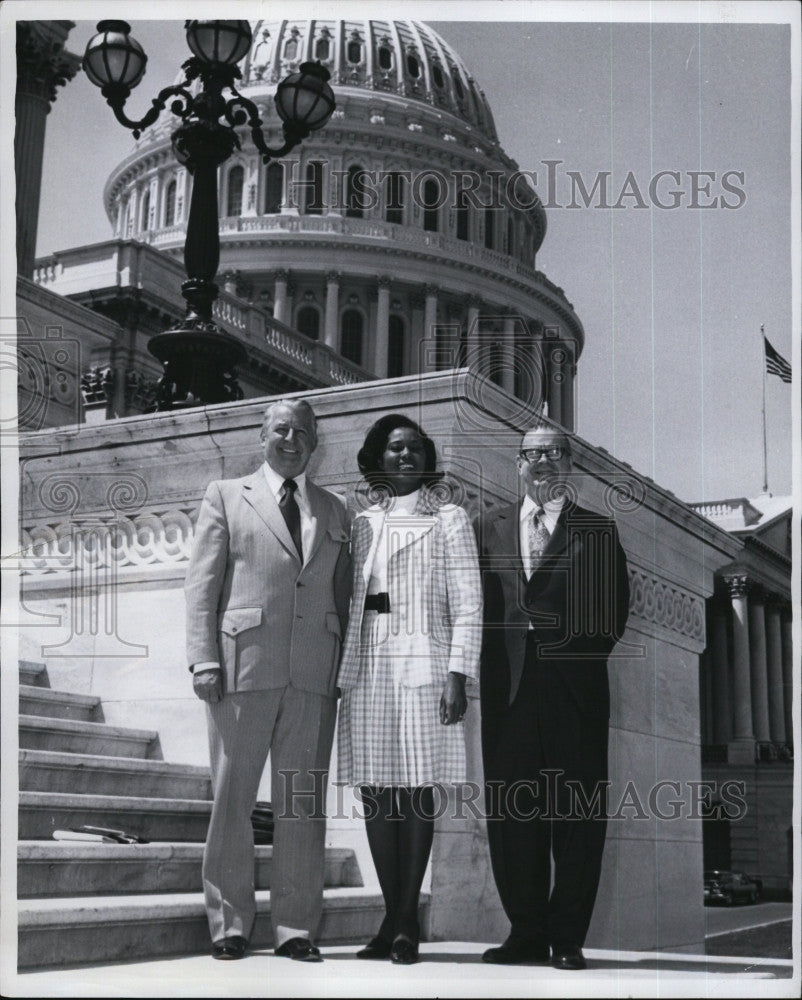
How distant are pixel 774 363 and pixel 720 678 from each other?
5525 cm

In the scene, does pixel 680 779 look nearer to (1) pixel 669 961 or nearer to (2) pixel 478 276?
(1) pixel 669 961

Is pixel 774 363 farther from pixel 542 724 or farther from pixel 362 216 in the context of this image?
pixel 362 216

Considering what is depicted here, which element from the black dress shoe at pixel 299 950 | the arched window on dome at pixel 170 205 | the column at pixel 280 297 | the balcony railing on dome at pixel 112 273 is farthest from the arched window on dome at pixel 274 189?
the black dress shoe at pixel 299 950

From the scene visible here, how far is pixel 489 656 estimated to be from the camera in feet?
20.2

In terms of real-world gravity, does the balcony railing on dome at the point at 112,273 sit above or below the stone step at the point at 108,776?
above

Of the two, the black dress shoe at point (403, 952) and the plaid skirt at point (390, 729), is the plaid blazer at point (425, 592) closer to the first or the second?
the plaid skirt at point (390, 729)

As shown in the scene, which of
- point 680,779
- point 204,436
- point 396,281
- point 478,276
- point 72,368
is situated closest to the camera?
point 204,436

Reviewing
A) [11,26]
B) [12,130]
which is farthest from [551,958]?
[11,26]

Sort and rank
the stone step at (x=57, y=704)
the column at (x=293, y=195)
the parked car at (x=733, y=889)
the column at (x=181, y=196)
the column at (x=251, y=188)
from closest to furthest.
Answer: the stone step at (x=57, y=704) < the parked car at (x=733, y=889) < the column at (x=293, y=195) < the column at (x=181, y=196) < the column at (x=251, y=188)

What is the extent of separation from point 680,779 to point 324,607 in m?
3.18

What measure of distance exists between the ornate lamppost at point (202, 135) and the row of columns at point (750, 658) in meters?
46.3

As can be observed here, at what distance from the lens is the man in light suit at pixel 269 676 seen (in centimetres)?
577

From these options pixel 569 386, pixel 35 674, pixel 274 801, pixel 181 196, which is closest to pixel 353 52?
pixel 181 196

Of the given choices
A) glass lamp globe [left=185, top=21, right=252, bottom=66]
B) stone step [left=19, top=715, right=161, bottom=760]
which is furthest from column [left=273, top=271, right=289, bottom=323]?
stone step [left=19, top=715, right=161, bottom=760]
